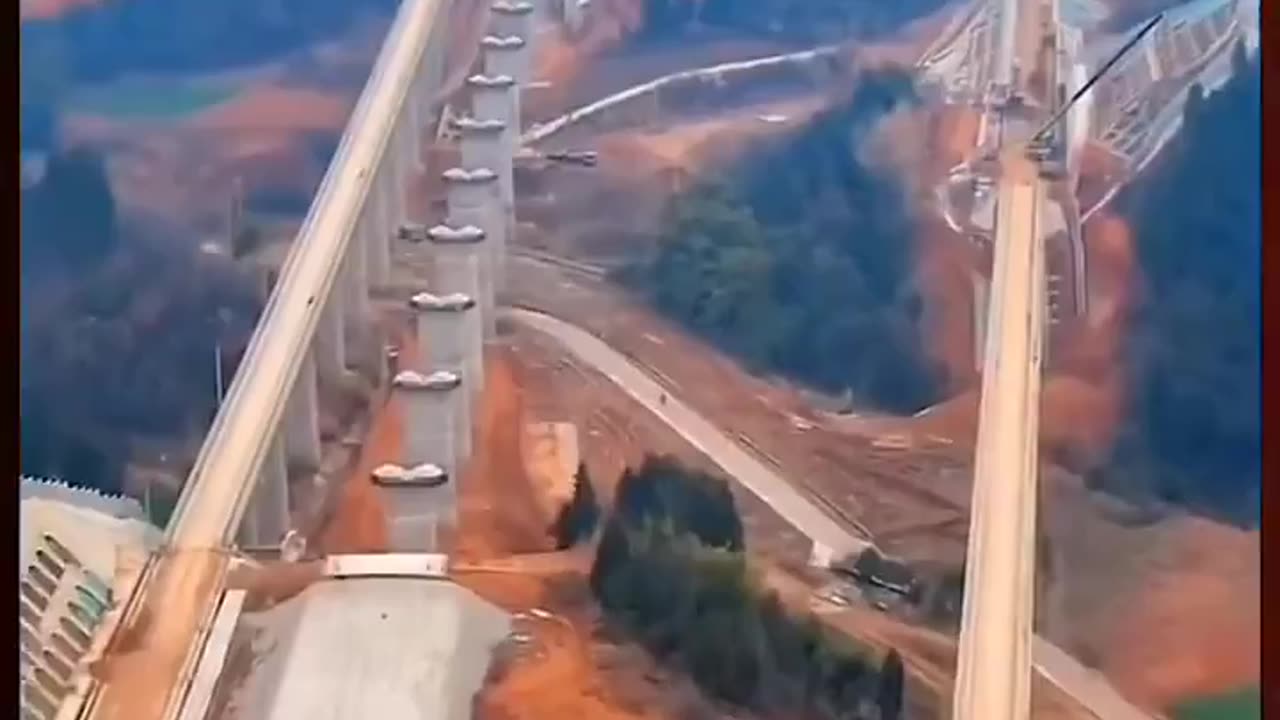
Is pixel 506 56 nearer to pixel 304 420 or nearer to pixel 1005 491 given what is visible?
pixel 304 420

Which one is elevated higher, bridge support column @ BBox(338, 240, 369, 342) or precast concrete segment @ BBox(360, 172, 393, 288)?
precast concrete segment @ BBox(360, 172, 393, 288)

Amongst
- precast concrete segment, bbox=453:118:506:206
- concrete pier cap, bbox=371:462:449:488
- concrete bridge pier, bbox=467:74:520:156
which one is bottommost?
concrete pier cap, bbox=371:462:449:488

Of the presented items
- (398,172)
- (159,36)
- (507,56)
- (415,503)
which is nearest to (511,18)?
(507,56)

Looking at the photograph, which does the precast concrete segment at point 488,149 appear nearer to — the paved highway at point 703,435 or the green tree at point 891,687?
the paved highway at point 703,435

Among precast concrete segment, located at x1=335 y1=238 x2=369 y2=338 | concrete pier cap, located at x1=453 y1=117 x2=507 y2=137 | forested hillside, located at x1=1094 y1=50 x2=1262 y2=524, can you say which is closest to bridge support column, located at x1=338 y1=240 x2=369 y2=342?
precast concrete segment, located at x1=335 y1=238 x2=369 y2=338

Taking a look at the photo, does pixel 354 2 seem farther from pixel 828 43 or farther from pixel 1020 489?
pixel 1020 489

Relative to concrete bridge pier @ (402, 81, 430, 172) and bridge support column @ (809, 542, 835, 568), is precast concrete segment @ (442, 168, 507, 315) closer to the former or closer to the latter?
concrete bridge pier @ (402, 81, 430, 172)

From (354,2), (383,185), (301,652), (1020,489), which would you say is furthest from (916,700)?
(354,2)

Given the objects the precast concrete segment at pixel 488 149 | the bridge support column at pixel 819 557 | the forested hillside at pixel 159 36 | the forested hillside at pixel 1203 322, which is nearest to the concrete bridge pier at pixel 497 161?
the precast concrete segment at pixel 488 149
